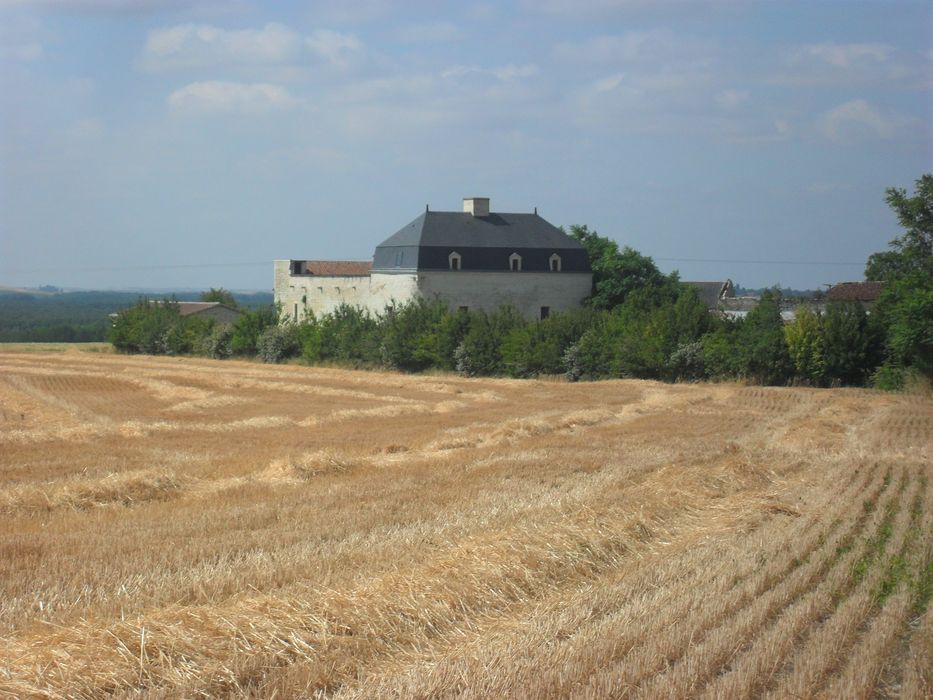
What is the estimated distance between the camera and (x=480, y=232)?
58438 mm

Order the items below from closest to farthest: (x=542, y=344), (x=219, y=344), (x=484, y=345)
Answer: (x=542, y=344) → (x=484, y=345) → (x=219, y=344)

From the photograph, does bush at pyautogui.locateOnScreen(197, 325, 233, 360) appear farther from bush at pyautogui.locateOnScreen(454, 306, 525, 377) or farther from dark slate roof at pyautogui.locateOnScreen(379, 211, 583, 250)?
bush at pyautogui.locateOnScreen(454, 306, 525, 377)

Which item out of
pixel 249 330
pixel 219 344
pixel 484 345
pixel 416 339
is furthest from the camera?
pixel 219 344

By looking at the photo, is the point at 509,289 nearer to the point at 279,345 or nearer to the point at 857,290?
the point at 279,345

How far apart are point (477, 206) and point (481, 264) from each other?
4.76 m

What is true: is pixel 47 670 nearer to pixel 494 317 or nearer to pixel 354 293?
pixel 494 317

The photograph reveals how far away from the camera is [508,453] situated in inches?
744

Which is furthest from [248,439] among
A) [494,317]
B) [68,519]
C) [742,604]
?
[494,317]

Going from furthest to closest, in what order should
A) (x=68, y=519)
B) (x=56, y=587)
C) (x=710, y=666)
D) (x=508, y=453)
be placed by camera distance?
1. (x=508, y=453)
2. (x=68, y=519)
3. (x=56, y=587)
4. (x=710, y=666)

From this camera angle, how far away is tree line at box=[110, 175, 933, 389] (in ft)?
126

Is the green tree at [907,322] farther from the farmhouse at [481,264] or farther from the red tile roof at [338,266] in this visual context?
the red tile roof at [338,266]

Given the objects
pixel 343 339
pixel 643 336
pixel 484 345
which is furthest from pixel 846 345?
pixel 343 339

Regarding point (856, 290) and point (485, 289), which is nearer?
point (485, 289)

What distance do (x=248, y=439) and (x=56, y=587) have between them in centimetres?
1299
